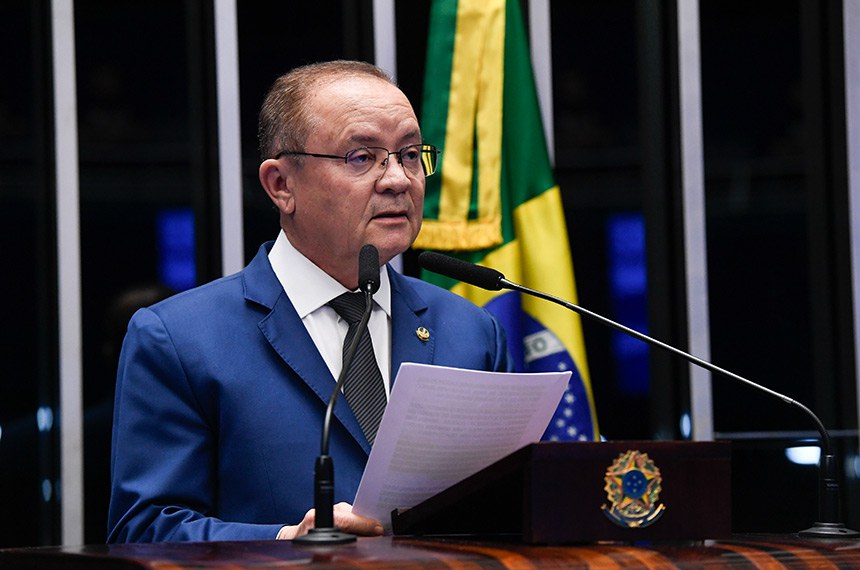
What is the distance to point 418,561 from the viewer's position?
1291 mm

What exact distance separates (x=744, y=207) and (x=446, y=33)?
1183 mm

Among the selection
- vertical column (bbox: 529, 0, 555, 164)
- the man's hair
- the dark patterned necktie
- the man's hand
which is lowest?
the man's hand

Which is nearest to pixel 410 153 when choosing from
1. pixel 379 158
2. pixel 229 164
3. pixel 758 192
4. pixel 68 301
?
pixel 379 158

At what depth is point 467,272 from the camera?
1.85 meters

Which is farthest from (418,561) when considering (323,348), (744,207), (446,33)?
(744,207)

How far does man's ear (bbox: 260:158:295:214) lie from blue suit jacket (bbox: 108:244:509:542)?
0.62 ft

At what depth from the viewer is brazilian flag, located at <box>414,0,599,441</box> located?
11.0ft

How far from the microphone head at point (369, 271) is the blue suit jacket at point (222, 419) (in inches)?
13.1

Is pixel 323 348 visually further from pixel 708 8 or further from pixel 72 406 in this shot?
pixel 708 8

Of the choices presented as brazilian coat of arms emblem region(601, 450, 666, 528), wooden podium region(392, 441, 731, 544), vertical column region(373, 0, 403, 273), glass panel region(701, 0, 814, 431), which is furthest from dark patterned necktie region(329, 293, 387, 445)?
glass panel region(701, 0, 814, 431)

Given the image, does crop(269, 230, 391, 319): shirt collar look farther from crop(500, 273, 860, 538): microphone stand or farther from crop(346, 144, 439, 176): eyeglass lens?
crop(500, 273, 860, 538): microphone stand

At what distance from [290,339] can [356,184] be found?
29 cm

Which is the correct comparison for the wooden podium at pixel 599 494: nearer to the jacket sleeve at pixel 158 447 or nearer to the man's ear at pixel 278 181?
the jacket sleeve at pixel 158 447

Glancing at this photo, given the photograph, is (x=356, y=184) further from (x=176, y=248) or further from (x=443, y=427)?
(x=176, y=248)
